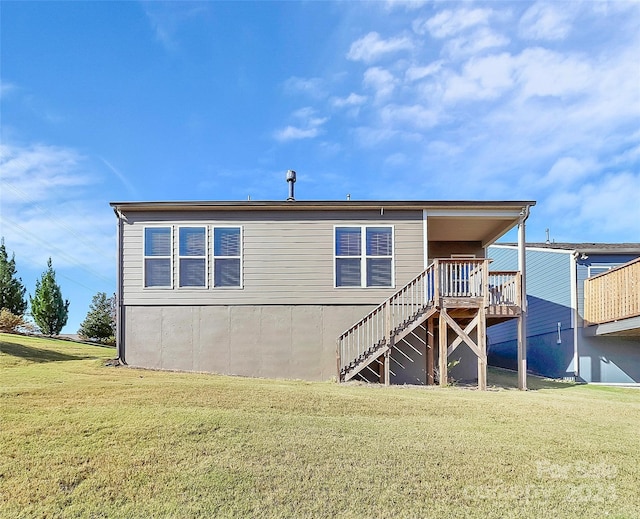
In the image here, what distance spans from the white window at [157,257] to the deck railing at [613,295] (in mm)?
11905

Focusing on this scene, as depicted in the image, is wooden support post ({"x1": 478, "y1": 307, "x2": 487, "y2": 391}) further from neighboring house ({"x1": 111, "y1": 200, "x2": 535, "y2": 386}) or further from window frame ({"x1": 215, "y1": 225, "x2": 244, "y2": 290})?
window frame ({"x1": 215, "y1": 225, "x2": 244, "y2": 290})

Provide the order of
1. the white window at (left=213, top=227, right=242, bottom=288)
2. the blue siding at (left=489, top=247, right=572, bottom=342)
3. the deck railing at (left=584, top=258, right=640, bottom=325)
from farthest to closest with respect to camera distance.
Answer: the blue siding at (left=489, top=247, right=572, bottom=342) < the deck railing at (left=584, top=258, right=640, bottom=325) < the white window at (left=213, top=227, right=242, bottom=288)

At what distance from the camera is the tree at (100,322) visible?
2455cm

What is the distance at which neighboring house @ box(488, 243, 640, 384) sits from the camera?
48.5 ft

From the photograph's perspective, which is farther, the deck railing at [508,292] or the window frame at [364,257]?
the window frame at [364,257]

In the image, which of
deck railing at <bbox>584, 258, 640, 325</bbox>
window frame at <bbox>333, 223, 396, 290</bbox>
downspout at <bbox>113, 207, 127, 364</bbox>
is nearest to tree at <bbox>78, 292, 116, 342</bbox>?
downspout at <bbox>113, 207, 127, 364</bbox>

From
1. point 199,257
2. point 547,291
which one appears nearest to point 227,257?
point 199,257

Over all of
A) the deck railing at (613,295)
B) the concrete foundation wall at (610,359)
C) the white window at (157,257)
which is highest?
the white window at (157,257)

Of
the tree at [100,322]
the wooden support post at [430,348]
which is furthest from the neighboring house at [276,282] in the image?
the tree at [100,322]

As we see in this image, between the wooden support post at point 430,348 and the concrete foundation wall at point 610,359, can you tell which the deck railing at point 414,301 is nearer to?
the wooden support post at point 430,348

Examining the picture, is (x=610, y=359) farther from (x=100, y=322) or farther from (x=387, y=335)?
(x=100, y=322)

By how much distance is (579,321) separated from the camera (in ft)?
50.6

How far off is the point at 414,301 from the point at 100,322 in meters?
18.5

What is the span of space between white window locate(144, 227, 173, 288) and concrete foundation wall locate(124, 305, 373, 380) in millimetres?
660
